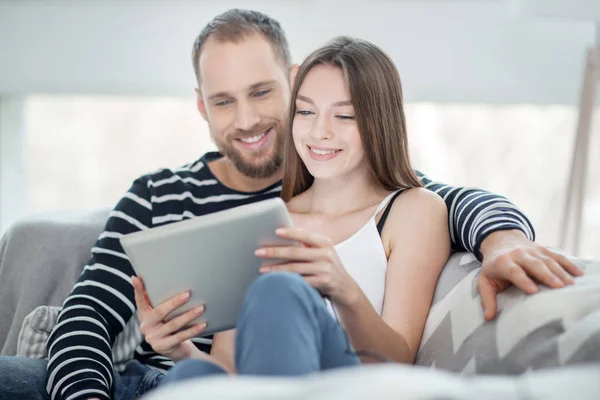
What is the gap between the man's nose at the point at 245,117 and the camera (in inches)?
76.5

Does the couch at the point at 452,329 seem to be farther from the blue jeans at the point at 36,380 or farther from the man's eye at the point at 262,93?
the man's eye at the point at 262,93

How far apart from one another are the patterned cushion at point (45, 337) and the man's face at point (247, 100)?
478 mm

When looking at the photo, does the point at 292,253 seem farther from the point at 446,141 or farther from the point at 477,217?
the point at 446,141

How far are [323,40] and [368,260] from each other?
191 cm

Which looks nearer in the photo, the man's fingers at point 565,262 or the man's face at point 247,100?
the man's fingers at point 565,262

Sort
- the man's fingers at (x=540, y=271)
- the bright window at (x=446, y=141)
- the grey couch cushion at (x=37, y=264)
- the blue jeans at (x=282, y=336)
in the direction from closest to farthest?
the blue jeans at (x=282, y=336) → the man's fingers at (x=540, y=271) → the grey couch cushion at (x=37, y=264) → the bright window at (x=446, y=141)

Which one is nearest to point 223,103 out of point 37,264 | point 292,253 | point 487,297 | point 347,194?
point 347,194

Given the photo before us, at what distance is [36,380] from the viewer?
154 cm

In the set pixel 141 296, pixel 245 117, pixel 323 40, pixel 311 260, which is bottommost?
pixel 141 296

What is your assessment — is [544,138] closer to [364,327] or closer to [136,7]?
[136,7]

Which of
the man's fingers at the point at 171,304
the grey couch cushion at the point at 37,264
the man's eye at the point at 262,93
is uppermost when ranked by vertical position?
the man's eye at the point at 262,93

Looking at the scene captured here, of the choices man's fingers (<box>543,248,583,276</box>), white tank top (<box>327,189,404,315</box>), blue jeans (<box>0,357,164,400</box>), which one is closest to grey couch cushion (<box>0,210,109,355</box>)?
blue jeans (<box>0,357,164,400</box>)

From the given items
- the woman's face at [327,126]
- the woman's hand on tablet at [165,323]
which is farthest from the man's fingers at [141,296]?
the woman's face at [327,126]

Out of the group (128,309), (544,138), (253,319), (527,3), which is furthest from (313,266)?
(544,138)
